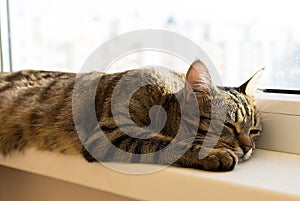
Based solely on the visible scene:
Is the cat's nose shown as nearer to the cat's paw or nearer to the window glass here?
the cat's paw

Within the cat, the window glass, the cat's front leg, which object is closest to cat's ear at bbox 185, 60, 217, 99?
the cat

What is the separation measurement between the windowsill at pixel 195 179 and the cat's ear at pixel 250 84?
15cm

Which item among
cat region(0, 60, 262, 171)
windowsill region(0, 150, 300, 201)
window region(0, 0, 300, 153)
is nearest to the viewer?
windowsill region(0, 150, 300, 201)

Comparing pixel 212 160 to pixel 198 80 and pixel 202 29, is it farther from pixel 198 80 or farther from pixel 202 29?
pixel 202 29

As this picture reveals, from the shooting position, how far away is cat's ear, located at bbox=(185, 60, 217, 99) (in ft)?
2.84

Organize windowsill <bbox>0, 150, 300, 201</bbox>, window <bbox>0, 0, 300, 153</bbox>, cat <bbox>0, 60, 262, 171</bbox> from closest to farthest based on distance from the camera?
windowsill <bbox>0, 150, 300, 201</bbox> → cat <bbox>0, 60, 262, 171</bbox> → window <bbox>0, 0, 300, 153</bbox>

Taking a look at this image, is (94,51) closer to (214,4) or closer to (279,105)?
(214,4)

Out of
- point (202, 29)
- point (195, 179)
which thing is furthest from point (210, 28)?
point (195, 179)

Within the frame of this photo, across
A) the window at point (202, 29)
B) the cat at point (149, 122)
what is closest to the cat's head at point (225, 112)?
the cat at point (149, 122)

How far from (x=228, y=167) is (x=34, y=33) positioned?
1.04 m

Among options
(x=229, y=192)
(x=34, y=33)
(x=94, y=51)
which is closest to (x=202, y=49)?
(x=94, y=51)

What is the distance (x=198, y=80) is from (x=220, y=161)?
0.19 metres

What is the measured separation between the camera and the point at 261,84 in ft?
3.46

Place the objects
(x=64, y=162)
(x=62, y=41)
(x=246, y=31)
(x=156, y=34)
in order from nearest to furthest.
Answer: (x=64, y=162) → (x=246, y=31) → (x=156, y=34) → (x=62, y=41)
